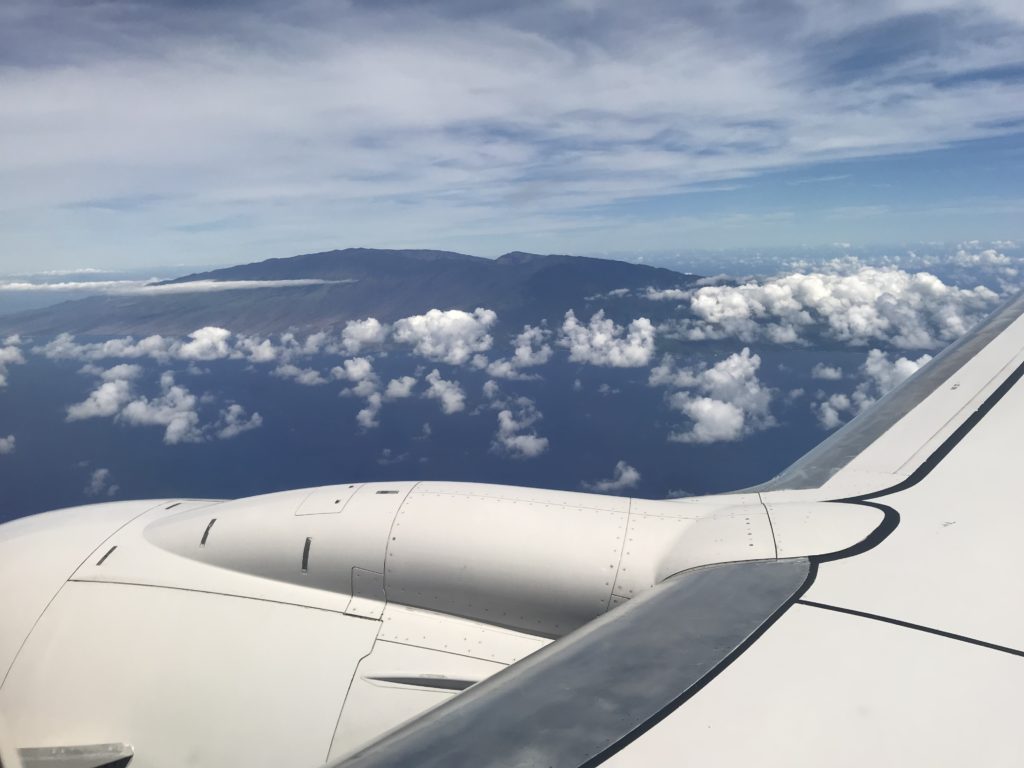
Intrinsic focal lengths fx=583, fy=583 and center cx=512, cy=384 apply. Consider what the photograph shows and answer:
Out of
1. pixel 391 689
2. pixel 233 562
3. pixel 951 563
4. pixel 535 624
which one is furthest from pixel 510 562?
pixel 951 563

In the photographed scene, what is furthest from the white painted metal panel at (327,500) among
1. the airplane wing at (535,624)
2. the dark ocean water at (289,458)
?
the dark ocean water at (289,458)

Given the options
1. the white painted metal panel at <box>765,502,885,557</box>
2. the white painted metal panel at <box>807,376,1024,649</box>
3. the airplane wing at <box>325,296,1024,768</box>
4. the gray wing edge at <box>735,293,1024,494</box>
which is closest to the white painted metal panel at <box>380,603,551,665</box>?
the airplane wing at <box>325,296,1024,768</box>

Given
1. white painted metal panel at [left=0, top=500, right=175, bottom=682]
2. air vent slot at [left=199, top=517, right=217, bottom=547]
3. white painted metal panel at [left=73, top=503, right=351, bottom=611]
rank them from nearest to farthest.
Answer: white painted metal panel at [left=0, top=500, right=175, bottom=682]
white painted metal panel at [left=73, top=503, right=351, bottom=611]
air vent slot at [left=199, top=517, right=217, bottom=547]

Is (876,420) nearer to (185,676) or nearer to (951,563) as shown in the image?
(951,563)

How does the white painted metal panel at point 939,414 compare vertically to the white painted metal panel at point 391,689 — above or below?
above

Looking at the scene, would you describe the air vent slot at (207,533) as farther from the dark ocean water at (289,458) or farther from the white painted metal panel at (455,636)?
the dark ocean water at (289,458)

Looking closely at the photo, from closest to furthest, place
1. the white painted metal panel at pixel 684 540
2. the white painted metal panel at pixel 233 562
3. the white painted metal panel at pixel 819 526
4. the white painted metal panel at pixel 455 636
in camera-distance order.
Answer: the white painted metal panel at pixel 819 526
the white painted metal panel at pixel 684 540
the white painted metal panel at pixel 455 636
the white painted metal panel at pixel 233 562

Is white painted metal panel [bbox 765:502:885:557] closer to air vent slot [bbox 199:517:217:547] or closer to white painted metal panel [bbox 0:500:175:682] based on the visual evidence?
air vent slot [bbox 199:517:217:547]
